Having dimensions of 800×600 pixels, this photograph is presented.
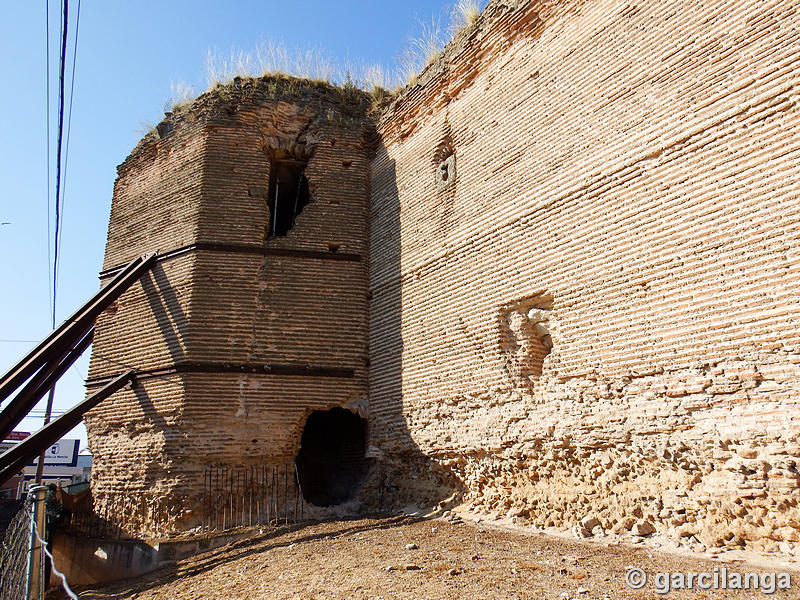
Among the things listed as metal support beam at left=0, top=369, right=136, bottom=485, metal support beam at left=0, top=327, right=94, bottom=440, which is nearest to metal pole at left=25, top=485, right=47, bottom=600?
metal support beam at left=0, top=327, right=94, bottom=440

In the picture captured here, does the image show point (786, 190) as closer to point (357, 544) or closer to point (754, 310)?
point (754, 310)

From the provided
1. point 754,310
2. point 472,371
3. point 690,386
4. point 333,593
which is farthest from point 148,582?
point 754,310

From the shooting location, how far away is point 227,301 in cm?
828

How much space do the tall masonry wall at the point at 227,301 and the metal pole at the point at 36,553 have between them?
3.32 metres

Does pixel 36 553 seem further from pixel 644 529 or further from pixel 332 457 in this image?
pixel 332 457

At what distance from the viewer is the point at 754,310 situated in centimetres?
428

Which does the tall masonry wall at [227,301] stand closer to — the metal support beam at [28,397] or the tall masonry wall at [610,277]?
the metal support beam at [28,397]

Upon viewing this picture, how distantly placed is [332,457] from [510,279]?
463cm

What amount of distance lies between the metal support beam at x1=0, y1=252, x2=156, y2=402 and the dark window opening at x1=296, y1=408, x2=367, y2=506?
3478 millimetres

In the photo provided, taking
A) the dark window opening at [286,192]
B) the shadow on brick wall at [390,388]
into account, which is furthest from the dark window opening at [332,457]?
the dark window opening at [286,192]

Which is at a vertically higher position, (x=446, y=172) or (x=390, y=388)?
(x=446, y=172)

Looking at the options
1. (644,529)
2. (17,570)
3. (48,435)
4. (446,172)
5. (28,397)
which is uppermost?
(446,172)

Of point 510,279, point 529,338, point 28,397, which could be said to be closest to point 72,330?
point 28,397

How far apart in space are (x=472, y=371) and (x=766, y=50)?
4.07 meters
